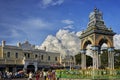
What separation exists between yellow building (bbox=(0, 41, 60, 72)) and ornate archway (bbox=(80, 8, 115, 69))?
22.4 m

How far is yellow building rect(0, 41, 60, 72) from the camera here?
171 ft

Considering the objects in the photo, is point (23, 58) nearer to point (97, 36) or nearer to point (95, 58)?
point (97, 36)

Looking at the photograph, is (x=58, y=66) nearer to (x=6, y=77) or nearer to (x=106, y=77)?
(x=6, y=77)

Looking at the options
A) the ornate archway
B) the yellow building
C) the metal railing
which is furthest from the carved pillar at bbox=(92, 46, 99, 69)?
the yellow building

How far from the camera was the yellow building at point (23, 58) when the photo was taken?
171ft

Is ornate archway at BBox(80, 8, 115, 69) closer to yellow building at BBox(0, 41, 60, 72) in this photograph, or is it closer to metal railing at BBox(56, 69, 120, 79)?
metal railing at BBox(56, 69, 120, 79)

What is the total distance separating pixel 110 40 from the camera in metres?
Result: 32.4

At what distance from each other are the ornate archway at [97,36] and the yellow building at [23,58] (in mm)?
22423

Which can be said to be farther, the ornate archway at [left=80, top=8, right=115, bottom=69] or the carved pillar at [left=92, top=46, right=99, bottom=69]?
the ornate archway at [left=80, top=8, right=115, bottom=69]

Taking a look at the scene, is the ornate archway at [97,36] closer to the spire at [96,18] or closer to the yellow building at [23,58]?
the spire at [96,18]

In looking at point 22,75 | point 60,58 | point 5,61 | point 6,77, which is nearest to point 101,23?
point 6,77

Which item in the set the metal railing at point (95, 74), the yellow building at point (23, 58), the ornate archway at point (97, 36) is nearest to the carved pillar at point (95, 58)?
the ornate archway at point (97, 36)

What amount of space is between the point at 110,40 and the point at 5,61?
25.9 metres

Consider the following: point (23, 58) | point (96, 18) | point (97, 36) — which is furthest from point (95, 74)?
point (23, 58)
